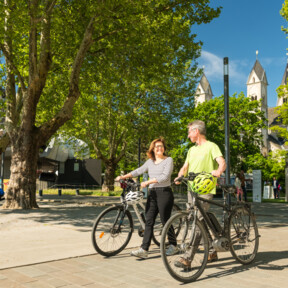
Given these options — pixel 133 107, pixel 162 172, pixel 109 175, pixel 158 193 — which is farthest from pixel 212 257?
pixel 109 175

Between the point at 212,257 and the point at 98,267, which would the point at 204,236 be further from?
the point at 98,267

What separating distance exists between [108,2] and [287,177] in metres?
16.6

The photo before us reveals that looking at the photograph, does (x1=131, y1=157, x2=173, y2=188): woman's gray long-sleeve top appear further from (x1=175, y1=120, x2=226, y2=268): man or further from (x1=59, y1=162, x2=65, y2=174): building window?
(x1=59, y1=162, x2=65, y2=174): building window

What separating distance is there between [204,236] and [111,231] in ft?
5.28

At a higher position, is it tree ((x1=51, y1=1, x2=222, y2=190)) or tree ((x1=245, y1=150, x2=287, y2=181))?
tree ((x1=51, y1=1, x2=222, y2=190))

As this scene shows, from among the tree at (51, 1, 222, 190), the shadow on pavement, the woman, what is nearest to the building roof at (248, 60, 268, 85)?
the tree at (51, 1, 222, 190)

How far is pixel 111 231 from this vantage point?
5.66 metres

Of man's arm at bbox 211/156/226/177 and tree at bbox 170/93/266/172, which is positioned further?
tree at bbox 170/93/266/172

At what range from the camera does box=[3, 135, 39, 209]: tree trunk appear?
13875 millimetres

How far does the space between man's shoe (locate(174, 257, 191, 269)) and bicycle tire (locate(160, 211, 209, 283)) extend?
0.08ft

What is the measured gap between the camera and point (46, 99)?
21.1 m

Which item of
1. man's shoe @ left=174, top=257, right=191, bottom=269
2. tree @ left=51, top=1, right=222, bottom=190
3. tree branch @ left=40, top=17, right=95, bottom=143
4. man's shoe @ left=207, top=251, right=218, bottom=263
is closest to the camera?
man's shoe @ left=174, top=257, right=191, bottom=269

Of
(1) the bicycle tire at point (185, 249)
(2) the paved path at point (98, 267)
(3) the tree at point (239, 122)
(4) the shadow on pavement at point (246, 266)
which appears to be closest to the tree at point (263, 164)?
(3) the tree at point (239, 122)

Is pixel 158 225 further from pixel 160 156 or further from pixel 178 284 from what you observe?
pixel 178 284
